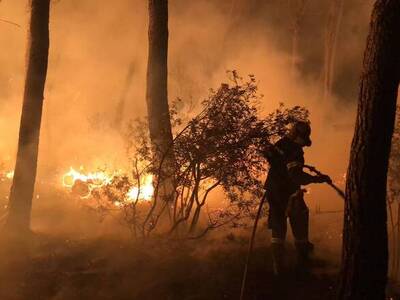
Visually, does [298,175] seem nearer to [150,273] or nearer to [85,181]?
[150,273]

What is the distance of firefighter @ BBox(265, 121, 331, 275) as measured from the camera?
6785 millimetres

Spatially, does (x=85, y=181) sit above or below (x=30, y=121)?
below

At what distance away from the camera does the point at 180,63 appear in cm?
2800

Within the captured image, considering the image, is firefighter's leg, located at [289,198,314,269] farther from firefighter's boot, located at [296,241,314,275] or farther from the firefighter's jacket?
the firefighter's jacket

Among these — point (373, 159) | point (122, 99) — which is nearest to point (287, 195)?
point (373, 159)

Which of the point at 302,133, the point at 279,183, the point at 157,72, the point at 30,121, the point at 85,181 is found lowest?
the point at 279,183

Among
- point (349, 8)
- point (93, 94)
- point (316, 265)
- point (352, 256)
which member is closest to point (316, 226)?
point (316, 265)

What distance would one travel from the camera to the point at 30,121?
30.8 feet

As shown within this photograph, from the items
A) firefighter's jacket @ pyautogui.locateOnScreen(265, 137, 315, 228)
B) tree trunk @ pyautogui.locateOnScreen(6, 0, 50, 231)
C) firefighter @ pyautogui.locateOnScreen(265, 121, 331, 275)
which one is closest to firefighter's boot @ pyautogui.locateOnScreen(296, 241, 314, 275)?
firefighter @ pyautogui.locateOnScreen(265, 121, 331, 275)

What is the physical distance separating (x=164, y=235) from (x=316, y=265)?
2701mm

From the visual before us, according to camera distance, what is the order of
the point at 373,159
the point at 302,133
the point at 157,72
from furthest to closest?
the point at 157,72, the point at 302,133, the point at 373,159

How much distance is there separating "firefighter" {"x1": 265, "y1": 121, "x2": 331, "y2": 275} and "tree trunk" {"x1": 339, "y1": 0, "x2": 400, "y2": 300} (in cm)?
169

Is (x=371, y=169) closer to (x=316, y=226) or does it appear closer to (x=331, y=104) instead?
(x=316, y=226)

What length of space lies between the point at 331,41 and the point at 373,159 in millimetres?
23921
